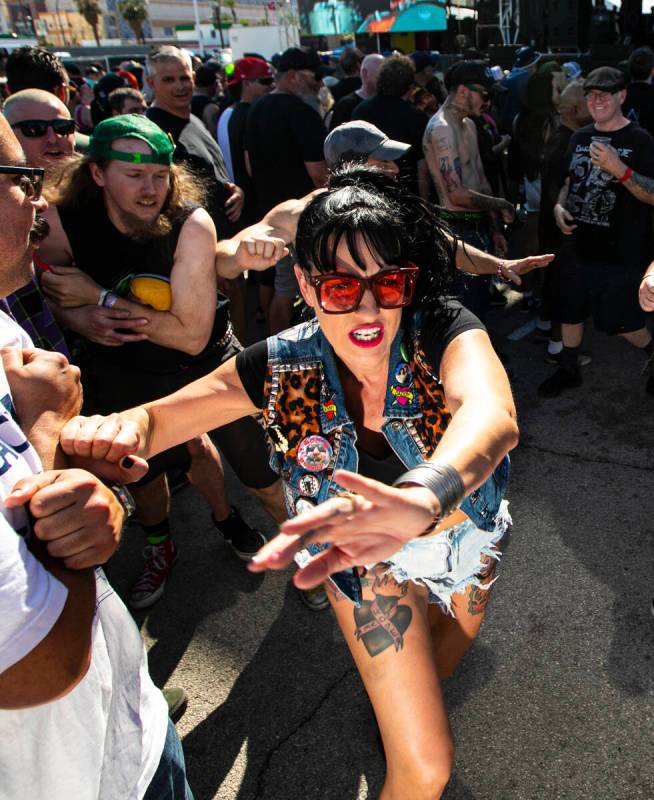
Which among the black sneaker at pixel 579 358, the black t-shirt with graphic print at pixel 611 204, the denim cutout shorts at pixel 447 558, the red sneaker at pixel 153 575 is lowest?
the black sneaker at pixel 579 358

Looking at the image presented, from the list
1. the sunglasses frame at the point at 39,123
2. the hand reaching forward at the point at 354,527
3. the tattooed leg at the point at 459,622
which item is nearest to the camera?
the hand reaching forward at the point at 354,527

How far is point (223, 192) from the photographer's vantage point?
4.74m

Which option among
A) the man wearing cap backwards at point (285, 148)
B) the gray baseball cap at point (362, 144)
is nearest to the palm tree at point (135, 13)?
the man wearing cap backwards at point (285, 148)

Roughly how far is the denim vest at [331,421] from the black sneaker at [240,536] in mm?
1420

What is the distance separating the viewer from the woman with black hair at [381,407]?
1.75m

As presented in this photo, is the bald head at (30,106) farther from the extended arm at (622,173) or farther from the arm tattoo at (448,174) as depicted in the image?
the extended arm at (622,173)

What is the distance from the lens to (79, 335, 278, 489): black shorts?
286cm

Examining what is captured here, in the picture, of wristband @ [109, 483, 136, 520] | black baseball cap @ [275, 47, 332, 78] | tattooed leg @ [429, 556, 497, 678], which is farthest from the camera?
black baseball cap @ [275, 47, 332, 78]

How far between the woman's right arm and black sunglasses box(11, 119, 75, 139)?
6.95ft

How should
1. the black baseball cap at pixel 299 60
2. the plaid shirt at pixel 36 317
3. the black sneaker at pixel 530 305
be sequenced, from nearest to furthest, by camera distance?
the plaid shirt at pixel 36 317 → the black baseball cap at pixel 299 60 → the black sneaker at pixel 530 305

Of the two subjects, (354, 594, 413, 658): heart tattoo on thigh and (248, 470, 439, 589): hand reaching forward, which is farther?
(354, 594, 413, 658): heart tattoo on thigh

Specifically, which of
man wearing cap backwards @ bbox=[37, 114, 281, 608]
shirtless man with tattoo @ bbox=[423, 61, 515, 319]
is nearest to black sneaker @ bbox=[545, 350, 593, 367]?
shirtless man with tattoo @ bbox=[423, 61, 515, 319]

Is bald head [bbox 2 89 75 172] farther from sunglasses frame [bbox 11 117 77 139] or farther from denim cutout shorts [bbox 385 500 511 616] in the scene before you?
denim cutout shorts [bbox 385 500 511 616]

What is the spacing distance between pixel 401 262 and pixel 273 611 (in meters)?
1.76
